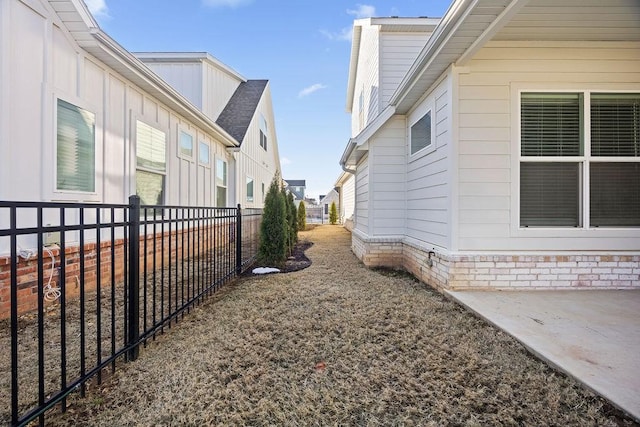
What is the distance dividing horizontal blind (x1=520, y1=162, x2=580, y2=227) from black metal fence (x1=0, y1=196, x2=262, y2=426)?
4.20 m

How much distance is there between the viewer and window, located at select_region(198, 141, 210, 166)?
749 cm

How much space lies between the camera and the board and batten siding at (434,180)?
4.06 meters

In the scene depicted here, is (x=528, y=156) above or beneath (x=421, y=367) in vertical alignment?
above

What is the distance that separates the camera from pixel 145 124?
5.28m

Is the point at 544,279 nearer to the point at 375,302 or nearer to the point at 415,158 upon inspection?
the point at 375,302

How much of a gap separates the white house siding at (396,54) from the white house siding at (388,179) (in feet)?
6.14

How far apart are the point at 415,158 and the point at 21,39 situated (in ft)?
18.0

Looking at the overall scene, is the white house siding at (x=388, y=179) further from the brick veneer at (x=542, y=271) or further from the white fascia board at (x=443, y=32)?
the brick veneer at (x=542, y=271)

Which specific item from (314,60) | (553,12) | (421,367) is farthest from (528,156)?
(314,60)

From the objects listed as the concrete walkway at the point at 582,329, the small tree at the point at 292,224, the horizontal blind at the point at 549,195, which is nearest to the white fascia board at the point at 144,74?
the small tree at the point at 292,224

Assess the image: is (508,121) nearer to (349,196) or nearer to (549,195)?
(549,195)

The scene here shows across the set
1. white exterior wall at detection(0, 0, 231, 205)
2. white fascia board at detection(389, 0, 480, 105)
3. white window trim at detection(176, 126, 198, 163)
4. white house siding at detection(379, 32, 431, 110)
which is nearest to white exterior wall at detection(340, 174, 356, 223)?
white house siding at detection(379, 32, 431, 110)

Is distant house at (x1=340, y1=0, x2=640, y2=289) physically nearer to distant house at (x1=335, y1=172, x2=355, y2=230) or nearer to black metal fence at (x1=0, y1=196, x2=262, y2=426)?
Result: black metal fence at (x1=0, y1=196, x2=262, y2=426)

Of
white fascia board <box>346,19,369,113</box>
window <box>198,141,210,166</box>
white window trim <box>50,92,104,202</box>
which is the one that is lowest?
white window trim <box>50,92,104,202</box>
